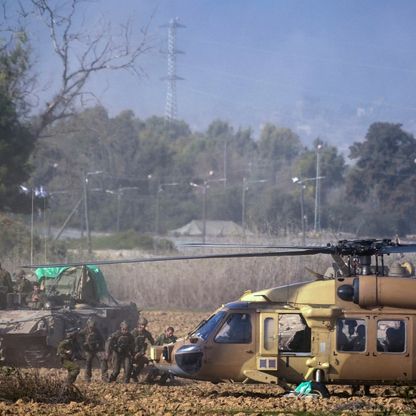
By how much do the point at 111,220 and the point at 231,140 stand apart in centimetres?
4125

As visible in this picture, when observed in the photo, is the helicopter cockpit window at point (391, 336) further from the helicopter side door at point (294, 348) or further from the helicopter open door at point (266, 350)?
the helicopter open door at point (266, 350)

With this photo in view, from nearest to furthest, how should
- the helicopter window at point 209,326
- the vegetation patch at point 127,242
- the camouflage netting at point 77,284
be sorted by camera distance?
the helicopter window at point 209,326 < the camouflage netting at point 77,284 < the vegetation patch at point 127,242

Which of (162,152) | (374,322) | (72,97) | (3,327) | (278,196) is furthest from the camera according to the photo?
(162,152)

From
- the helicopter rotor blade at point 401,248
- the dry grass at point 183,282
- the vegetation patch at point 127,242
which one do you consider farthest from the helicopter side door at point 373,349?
the vegetation patch at point 127,242

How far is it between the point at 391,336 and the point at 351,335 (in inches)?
21.5

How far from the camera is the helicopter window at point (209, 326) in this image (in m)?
16.0

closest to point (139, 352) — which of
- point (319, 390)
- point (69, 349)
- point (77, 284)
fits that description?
point (69, 349)

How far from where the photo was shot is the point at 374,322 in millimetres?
15570

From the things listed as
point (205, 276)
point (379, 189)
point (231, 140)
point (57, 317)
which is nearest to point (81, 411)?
point (57, 317)

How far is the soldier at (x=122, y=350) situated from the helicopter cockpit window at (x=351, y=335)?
4857 mm

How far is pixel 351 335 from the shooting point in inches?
A: 617

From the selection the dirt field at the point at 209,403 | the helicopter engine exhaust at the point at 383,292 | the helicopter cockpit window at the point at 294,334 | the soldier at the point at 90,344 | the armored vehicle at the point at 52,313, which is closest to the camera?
the dirt field at the point at 209,403

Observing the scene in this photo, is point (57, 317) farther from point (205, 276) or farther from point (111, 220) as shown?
point (111, 220)

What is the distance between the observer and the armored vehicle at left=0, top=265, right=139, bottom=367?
21.5m
